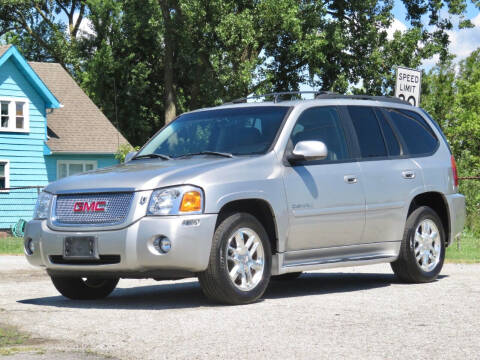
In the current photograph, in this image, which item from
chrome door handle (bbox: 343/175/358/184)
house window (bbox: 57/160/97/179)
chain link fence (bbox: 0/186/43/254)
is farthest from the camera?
house window (bbox: 57/160/97/179)

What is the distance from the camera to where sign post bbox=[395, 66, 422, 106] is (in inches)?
554

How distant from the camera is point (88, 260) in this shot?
8578 millimetres

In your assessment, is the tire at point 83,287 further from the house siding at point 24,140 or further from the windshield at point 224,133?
the house siding at point 24,140

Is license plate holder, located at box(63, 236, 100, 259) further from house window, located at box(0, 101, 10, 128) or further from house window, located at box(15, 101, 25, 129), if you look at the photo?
house window, located at box(15, 101, 25, 129)

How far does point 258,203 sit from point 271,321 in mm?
1693

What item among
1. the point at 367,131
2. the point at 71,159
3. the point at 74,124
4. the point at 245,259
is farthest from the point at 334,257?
the point at 74,124

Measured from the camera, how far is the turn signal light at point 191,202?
8.30 m

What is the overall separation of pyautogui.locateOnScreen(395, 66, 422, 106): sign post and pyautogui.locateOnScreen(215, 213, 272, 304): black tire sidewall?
19.1 ft

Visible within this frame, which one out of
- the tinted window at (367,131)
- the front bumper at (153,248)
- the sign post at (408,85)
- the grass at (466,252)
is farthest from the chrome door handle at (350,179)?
the grass at (466,252)

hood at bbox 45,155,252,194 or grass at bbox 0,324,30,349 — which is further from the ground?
hood at bbox 45,155,252,194

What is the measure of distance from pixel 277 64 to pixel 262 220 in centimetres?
3007

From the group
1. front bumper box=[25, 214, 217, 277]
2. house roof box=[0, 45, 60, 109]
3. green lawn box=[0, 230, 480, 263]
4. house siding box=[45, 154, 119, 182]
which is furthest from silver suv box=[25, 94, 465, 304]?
house siding box=[45, 154, 119, 182]

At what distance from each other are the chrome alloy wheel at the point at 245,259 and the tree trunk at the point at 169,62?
95.9 ft

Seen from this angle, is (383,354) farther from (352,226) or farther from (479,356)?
(352,226)
